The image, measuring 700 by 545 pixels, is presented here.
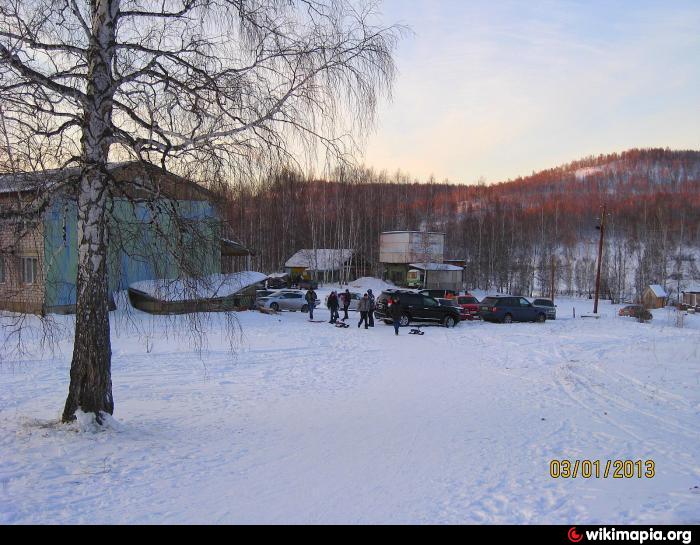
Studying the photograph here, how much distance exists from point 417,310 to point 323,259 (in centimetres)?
4826

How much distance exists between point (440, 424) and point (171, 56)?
266 inches

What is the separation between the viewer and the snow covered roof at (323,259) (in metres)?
74.6

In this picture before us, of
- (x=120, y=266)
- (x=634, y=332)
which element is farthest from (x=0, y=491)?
(x=634, y=332)

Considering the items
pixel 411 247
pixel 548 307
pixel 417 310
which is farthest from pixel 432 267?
pixel 417 310

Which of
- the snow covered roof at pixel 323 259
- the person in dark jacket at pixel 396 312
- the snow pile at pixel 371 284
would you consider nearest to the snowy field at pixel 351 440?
the person in dark jacket at pixel 396 312

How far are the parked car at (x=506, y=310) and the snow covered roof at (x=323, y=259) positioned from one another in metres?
42.1

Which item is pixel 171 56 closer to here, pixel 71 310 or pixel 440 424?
pixel 440 424

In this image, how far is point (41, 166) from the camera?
7.32 m

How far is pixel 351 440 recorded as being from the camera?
8.47 metres

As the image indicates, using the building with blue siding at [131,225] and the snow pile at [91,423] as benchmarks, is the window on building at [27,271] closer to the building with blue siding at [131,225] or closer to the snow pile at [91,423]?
the building with blue siding at [131,225]

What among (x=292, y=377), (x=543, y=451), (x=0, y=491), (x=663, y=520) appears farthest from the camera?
(x=292, y=377)

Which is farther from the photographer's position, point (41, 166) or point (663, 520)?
point (41, 166)

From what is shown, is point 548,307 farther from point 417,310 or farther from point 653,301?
point 653,301
